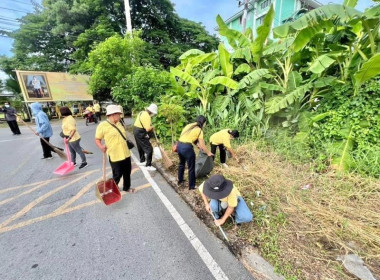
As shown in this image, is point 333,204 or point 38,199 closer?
point 333,204

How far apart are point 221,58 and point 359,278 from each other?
5581 millimetres

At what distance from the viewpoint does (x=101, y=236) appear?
2648mm

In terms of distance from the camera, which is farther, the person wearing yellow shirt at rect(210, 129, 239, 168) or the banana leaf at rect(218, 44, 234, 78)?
the banana leaf at rect(218, 44, 234, 78)

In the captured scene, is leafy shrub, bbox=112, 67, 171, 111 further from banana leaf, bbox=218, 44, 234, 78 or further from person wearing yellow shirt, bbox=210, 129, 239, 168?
→ person wearing yellow shirt, bbox=210, 129, 239, 168

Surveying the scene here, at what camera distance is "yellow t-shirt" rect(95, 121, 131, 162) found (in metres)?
3.21

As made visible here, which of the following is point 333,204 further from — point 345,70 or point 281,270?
point 345,70

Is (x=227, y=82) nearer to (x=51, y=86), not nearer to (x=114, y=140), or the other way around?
(x=114, y=140)

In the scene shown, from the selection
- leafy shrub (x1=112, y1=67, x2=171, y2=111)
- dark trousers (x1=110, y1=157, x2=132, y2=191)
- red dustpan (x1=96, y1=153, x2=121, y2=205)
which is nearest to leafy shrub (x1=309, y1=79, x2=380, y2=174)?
dark trousers (x1=110, y1=157, x2=132, y2=191)

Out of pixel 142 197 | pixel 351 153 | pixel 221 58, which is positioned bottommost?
pixel 142 197

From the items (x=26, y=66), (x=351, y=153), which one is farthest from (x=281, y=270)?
(x=26, y=66)

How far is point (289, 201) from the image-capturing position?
3.06 metres

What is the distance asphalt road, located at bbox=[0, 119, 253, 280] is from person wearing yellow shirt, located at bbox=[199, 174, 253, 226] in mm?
352

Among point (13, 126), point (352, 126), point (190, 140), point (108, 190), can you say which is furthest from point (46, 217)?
point (13, 126)

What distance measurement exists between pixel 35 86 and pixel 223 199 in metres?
17.8
